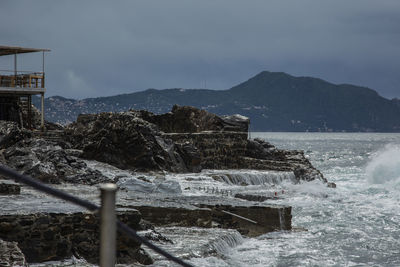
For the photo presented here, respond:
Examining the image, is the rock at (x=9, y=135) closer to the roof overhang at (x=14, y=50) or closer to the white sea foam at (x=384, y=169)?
the roof overhang at (x=14, y=50)

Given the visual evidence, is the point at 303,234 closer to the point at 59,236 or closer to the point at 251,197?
A: the point at 251,197

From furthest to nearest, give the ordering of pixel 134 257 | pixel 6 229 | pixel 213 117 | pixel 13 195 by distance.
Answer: pixel 213 117, pixel 13 195, pixel 134 257, pixel 6 229

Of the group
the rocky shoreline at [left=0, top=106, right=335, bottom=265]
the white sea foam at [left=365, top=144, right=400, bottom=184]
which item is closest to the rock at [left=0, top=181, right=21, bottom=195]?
the rocky shoreline at [left=0, top=106, right=335, bottom=265]

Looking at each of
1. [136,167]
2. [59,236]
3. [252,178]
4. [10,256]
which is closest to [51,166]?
[136,167]

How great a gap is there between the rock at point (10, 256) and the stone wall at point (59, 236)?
0.80 metres

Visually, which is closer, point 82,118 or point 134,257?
point 134,257

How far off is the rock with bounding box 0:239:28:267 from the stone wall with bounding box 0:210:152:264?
797mm

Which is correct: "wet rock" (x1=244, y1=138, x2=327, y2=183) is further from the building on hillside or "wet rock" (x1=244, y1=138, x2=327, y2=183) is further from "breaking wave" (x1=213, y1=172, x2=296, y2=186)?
the building on hillside

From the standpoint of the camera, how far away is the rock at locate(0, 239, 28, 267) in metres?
6.21

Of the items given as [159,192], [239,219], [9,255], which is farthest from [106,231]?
[159,192]

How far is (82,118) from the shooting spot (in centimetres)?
3212

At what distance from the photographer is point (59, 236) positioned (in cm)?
777

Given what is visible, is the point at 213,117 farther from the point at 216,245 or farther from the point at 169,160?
the point at 216,245

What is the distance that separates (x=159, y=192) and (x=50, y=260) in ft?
26.9
